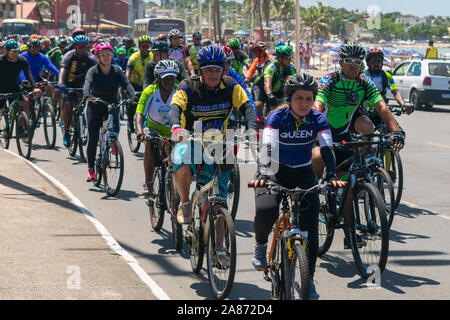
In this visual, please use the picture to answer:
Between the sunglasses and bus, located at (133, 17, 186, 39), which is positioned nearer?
the sunglasses

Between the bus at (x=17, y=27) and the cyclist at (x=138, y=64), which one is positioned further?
the bus at (x=17, y=27)

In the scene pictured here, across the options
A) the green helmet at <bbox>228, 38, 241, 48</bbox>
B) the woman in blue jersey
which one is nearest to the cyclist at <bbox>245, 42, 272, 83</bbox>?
the green helmet at <bbox>228, 38, 241, 48</bbox>

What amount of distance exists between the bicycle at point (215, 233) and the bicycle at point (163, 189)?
0.86m

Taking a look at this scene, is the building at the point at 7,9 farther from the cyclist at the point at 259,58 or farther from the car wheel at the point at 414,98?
the cyclist at the point at 259,58

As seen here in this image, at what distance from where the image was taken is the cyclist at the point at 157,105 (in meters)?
8.38

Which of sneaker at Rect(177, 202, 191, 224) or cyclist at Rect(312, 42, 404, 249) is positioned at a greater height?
cyclist at Rect(312, 42, 404, 249)

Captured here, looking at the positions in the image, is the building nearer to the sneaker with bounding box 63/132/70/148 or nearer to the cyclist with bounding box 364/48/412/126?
the sneaker with bounding box 63/132/70/148

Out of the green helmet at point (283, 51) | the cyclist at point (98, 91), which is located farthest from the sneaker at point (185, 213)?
the green helmet at point (283, 51)

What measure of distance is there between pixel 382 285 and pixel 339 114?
2.26 m

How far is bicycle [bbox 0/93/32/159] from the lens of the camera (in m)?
13.2

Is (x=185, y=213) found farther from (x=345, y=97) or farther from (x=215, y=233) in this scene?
(x=345, y=97)

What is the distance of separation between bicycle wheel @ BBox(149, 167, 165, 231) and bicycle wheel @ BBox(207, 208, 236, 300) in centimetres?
207

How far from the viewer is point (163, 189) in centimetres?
813
